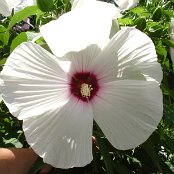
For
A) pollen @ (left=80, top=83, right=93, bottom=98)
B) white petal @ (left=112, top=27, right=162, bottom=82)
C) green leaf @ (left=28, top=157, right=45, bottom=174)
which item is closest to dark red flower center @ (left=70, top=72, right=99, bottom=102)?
pollen @ (left=80, top=83, right=93, bottom=98)

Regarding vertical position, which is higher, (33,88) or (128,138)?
(33,88)

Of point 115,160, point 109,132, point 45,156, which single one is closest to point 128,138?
point 109,132

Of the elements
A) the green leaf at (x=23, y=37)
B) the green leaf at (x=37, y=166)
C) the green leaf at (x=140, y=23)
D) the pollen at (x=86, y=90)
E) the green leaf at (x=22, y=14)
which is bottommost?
the green leaf at (x=37, y=166)

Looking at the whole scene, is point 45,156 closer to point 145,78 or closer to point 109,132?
point 109,132

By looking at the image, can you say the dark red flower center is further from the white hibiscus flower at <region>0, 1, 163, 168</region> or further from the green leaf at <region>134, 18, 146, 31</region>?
the green leaf at <region>134, 18, 146, 31</region>

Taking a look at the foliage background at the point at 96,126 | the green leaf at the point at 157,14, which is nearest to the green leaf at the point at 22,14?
the foliage background at the point at 96,126

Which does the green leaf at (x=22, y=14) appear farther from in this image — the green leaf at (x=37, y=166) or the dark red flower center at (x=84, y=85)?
the green leaf at (x=37, y=166)
